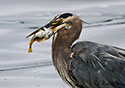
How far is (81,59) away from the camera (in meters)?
6.17

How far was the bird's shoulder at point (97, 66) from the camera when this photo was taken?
20.0 ft

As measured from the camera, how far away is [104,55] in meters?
6.13

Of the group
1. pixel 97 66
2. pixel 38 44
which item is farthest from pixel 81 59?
pixel 38 44

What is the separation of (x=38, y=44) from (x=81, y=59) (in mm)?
3378

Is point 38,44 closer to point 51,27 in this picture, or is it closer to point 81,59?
point 51,27

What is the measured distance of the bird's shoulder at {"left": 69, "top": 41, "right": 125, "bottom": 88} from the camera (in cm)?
610

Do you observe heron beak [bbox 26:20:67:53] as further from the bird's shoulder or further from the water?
the water

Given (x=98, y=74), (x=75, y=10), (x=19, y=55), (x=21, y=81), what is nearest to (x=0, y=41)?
(x=19, y=55)

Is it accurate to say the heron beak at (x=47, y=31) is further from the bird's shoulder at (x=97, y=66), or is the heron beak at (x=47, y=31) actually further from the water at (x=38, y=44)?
the water at (x=38, y=44)

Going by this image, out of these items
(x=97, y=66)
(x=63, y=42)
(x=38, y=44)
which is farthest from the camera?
(x=38, y=44)

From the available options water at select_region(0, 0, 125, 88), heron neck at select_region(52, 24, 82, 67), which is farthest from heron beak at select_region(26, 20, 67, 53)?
water at select_region(0, 0, 125, 88)

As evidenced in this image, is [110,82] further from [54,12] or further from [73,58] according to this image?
[54,12]

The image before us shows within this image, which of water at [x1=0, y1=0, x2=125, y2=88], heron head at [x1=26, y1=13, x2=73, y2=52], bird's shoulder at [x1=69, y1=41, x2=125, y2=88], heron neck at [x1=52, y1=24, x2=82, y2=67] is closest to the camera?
bird's shoulder at [x1=69, y1=41, x2=125, y2=88]

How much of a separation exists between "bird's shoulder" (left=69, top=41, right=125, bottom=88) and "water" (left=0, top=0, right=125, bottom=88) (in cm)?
128
